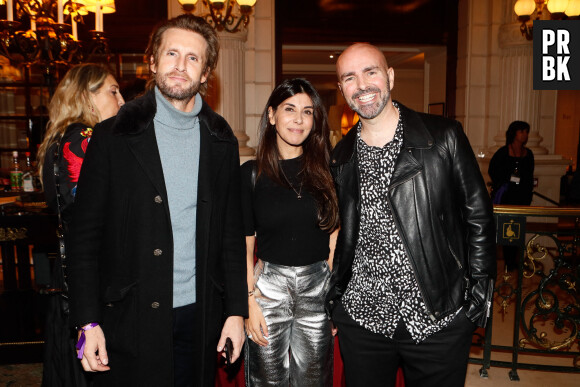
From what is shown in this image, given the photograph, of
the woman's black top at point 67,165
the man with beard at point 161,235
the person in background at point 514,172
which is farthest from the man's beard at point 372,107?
the person in background at point 514,172

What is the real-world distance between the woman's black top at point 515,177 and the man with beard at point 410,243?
14.4ft

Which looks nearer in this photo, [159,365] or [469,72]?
[159,365]

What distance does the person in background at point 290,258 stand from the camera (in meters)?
2.20

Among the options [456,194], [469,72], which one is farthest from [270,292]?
[469,72]

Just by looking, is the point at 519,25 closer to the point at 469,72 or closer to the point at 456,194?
the point at 469,72

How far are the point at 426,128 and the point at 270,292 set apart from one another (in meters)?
1.05

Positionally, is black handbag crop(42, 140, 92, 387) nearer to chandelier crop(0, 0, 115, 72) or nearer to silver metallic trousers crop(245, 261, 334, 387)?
silver metallic trousers crop(245, 261, 334, 387)

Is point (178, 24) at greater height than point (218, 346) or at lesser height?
greater

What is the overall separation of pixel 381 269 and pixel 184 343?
849 mm

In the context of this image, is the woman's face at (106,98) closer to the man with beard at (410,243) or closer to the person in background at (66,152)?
the person in background at (66,152)

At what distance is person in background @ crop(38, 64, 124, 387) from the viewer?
Answer: 215cm

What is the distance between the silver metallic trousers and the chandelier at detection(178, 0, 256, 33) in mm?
3953

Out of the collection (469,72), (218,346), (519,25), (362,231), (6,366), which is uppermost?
(519,25)

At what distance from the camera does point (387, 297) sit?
72.4 inches
